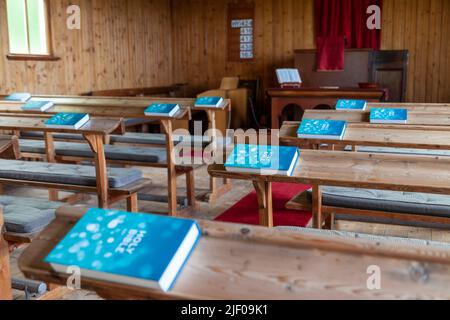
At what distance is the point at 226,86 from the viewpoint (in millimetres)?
9445

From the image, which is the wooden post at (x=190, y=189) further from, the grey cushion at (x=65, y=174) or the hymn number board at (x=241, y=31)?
the hymn number board at (x=241, y=31)

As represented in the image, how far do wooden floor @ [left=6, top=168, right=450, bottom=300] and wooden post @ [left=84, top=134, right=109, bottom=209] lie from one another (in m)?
0.63

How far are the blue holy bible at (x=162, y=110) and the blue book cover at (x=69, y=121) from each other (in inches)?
30.1

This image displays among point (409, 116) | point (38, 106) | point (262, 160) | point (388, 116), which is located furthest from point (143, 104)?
point (262, 160)

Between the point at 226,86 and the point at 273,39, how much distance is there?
49.6 inches

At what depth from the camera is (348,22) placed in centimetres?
898

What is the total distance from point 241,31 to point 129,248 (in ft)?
29.9

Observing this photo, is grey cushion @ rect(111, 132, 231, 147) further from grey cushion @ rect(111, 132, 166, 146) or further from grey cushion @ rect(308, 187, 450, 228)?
grey cushion @ rect(308, 187, 450, 228)

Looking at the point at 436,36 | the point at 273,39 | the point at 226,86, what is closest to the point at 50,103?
the point at 226,86

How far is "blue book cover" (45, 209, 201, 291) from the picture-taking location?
104cm

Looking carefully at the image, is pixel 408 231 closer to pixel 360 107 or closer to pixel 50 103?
pixel 360 107

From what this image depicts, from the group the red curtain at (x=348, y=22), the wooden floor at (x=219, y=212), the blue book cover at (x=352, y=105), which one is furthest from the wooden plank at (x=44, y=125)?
the red curtain at (x=348, y=22)

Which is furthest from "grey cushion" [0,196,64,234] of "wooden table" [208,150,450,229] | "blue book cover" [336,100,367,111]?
"blue book cover" [336,100,367,111]

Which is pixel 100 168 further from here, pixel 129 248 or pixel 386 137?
pixel 129 248
